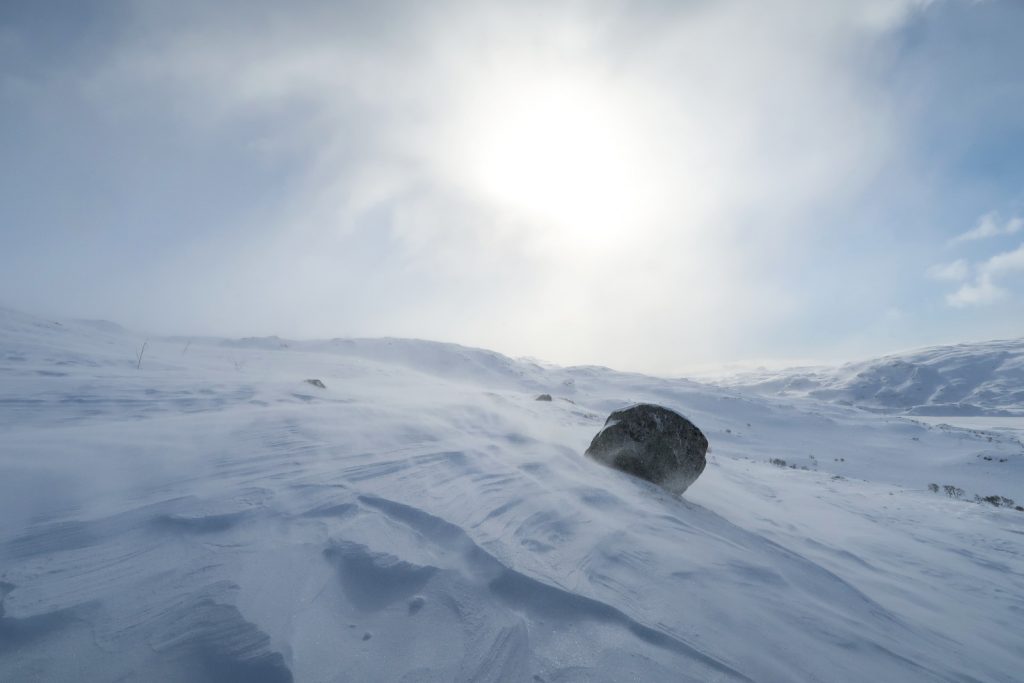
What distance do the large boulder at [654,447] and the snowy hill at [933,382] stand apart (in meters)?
49.8

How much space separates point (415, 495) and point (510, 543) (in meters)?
0.79

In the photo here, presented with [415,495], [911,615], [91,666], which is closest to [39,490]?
[91,666]

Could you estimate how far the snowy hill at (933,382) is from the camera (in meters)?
41.1

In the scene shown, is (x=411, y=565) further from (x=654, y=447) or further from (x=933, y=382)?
(x=933, y=382)

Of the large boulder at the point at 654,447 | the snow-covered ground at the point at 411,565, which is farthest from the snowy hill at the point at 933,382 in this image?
the snow-covered ground at the point at 411,565

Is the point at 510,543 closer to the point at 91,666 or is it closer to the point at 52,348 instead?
the point at 91,666

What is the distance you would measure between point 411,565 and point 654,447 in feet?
11.3

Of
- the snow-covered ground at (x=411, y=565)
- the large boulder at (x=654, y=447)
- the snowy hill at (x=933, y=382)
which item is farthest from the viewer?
the snowy hill at (x=933, y=382)

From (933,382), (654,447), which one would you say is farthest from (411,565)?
(933,382)

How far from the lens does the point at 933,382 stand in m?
46.3

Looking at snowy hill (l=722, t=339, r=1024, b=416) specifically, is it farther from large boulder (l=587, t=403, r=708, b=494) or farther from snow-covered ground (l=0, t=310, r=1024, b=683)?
snow-covered ground (l=0, t=310, r=1024, b=683)

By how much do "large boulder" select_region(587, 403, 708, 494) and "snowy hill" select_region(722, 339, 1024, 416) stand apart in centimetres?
4980

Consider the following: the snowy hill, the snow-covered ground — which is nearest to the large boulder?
the snow-covered ground

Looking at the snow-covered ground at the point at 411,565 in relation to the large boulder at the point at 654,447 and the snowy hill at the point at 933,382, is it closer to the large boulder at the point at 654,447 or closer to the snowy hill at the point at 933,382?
the large boulder at the point at 654,447
